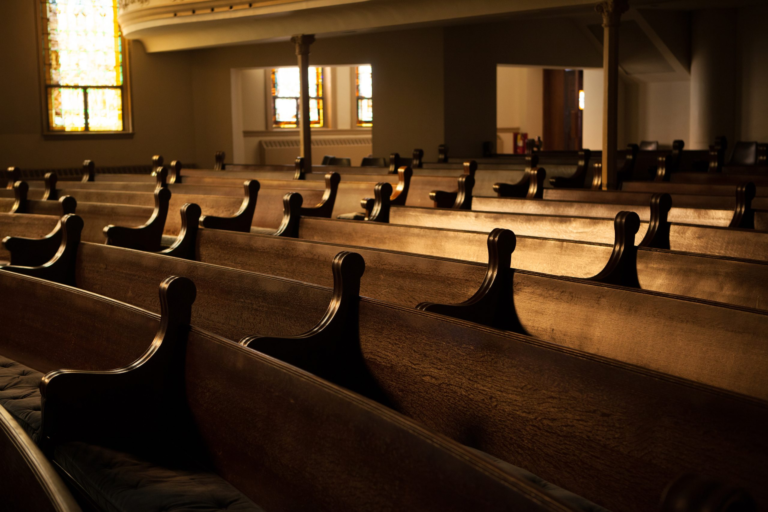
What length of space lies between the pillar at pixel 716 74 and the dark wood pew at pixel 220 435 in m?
9.29

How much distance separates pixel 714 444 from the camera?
1.29 m

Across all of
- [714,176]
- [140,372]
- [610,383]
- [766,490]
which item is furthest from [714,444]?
[714,176]

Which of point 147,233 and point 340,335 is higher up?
point 147,233

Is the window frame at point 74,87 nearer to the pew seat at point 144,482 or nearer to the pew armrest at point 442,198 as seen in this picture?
the pew armrest at point 442,198

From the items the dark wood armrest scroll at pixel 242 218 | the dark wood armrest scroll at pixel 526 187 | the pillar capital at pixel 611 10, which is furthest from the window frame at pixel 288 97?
the dark wood armrest scroll at pixel 242 218

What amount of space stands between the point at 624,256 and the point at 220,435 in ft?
4.70

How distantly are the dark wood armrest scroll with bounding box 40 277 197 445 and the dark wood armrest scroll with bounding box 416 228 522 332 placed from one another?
85 cm

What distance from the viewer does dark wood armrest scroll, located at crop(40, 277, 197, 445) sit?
5.82 feet

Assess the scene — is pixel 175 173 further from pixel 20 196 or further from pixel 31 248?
pixel 31 248

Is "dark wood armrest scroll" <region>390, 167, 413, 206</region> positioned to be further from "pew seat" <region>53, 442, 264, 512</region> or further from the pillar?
the pillar

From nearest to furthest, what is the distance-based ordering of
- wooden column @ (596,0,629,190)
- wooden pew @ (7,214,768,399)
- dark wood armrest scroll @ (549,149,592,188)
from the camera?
wooden pew @ (7,214,768,399) < dark wood armrest scroll @ (549,149,592,188) < wooden column @ (596,0,629,190)

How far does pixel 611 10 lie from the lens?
643 cm

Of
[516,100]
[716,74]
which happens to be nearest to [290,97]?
[516,100]

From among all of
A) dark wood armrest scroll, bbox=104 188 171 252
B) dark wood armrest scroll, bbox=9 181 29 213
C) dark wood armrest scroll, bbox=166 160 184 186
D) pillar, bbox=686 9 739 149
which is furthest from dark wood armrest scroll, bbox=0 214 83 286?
pillar, bbox=686 9 739 149
